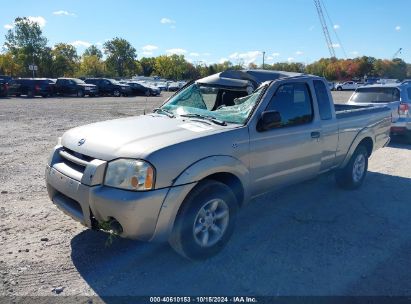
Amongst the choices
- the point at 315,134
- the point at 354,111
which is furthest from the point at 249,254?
the point at 354,111

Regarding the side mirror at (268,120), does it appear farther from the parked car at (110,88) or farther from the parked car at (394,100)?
the parked car at (110,88)

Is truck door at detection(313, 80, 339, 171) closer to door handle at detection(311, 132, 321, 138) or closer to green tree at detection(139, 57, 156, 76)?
door handle at detection(311, 132, 321, 138)

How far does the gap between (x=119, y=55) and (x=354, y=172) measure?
373ft

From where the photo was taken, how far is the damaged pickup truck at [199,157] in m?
3.31

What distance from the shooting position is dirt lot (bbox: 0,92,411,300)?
336 cm

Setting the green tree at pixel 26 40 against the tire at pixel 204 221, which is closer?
the tire at pixel 204 221

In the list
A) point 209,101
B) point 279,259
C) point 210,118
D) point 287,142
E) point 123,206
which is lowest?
point 279,259

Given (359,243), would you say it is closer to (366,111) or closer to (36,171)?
(366,111)

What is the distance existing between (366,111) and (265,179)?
298 cm

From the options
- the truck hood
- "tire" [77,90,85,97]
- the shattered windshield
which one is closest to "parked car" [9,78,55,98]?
"tire" [77,90,85,97]

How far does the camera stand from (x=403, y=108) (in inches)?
401

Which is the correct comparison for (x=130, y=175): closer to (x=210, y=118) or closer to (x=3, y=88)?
(x=210, y=118)

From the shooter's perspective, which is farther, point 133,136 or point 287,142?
point 287,142

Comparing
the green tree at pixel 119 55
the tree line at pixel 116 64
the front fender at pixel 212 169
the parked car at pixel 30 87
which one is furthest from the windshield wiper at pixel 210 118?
the green tree at pixel 119 55
